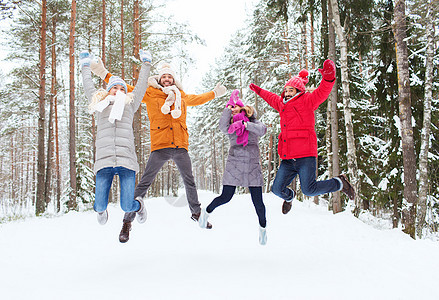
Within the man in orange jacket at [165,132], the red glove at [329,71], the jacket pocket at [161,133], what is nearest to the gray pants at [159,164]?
the man in orange jacket at [165,132]

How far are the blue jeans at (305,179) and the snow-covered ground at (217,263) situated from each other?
3.26 ft

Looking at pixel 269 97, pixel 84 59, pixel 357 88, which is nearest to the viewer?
pixel 84 59

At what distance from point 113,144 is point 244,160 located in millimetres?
1998

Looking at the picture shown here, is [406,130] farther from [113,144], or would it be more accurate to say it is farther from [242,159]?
[113,144]

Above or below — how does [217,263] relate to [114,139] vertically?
below

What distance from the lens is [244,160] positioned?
4539mm

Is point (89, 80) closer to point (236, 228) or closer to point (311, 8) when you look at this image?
point (236, 228)

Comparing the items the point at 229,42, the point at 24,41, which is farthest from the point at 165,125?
the point at 229,42

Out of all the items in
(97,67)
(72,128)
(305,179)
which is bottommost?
(305,179)

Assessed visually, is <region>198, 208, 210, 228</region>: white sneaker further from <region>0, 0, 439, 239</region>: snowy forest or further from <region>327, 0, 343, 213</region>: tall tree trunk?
<region>327, 0, 343, 213</region>: tall tree trunk

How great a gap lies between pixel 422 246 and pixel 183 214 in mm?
5485

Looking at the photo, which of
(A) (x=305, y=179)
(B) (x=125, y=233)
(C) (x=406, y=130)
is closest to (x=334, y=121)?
(C) (x=406, y=130)

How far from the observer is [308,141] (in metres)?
4.41

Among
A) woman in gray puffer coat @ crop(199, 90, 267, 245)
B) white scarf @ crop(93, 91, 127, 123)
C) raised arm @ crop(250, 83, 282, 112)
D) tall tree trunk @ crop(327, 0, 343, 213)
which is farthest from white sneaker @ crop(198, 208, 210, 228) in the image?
tall tree trunk @ crop(327, 0, 343, 213)
